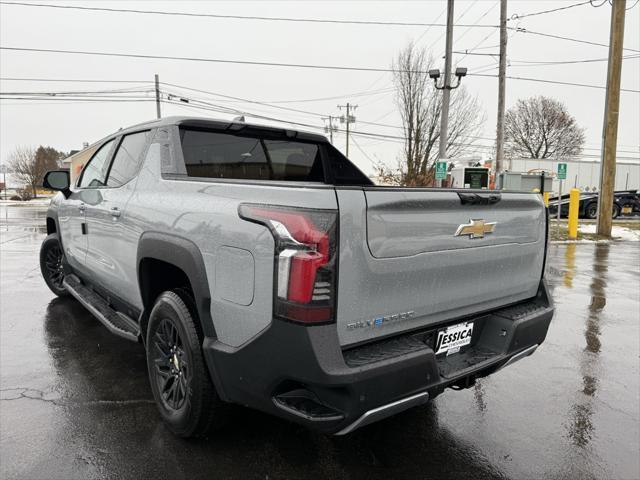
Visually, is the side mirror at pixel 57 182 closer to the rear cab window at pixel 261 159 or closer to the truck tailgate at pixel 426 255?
the rear cab window at pixel 261 159

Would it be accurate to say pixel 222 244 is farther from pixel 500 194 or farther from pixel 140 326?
pixel 500 194

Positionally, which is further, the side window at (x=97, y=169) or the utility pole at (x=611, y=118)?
the utility pole at (x=611, y=118)

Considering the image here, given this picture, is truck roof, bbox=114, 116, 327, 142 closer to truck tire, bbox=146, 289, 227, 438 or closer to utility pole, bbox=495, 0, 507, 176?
truck tire, bbox=146, 289, 227, 438

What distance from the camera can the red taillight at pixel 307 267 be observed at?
76.4 inches

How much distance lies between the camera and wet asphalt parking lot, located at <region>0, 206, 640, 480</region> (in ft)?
8.33

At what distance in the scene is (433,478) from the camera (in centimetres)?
248

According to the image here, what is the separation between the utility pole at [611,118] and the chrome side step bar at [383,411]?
14976 mm

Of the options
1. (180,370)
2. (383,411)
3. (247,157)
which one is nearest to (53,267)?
(247,157)

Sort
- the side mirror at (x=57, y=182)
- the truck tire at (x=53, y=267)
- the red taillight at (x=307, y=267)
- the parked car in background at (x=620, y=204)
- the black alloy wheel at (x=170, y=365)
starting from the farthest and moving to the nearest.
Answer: the parked car in background at (x=620, y=204), the truck tire at (x=53, y=267), the side mirror at (x=57, y=182), the black alloy wheel at (x=170, y=365), the red taillight at (x=307, y=267)

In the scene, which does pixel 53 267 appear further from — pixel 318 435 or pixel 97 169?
pixel 318 435

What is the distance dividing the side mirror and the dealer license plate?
423 cm

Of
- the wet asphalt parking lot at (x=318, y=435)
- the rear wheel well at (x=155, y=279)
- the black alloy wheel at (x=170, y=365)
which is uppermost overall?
the rear wheel well at (x=155, y=279)

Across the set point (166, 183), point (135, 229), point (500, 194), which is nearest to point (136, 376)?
point (135, 229)

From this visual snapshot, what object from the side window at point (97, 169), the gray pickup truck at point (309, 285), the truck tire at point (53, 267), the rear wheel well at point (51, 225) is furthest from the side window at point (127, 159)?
the truck tire at point (53, 267)
